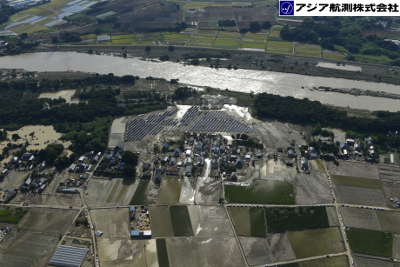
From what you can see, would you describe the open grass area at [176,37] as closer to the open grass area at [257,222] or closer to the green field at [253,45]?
the green field at [253,45]

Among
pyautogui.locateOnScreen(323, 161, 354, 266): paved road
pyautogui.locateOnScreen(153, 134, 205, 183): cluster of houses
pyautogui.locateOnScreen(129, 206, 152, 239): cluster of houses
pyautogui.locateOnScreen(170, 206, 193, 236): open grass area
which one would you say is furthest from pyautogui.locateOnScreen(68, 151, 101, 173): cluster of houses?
pyautogui.locateOnScreen(323, 161, 354, 266): paved road

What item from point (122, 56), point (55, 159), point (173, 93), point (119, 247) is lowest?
point (119, 247)

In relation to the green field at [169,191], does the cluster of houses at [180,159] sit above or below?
above

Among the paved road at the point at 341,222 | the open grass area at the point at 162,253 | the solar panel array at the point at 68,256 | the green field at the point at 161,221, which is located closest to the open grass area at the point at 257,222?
the paved road at the point at 341,222

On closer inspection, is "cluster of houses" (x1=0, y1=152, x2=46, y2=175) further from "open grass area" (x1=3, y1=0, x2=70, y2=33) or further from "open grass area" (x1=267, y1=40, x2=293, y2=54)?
"open grass area" (x1=3, y1=0, x2=70, y2=33)

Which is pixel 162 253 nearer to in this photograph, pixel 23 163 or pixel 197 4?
pixel 23 163

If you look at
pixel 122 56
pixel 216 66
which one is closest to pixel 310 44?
pixel 216 66

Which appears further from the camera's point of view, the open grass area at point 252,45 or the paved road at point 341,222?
the open grass area at point 252,45

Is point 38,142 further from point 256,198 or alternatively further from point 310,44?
point 310,44
